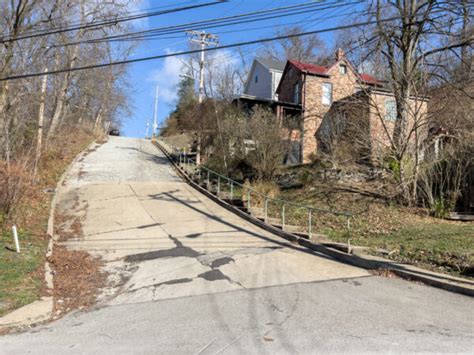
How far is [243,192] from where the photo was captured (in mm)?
17359

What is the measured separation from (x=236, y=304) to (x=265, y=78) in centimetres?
Result: 3795

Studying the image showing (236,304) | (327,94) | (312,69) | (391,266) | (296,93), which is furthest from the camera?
(296,93)

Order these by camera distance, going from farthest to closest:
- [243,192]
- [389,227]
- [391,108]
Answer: [391,108] < [243,192] < [389,227]

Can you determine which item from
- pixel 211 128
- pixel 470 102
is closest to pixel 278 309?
pixel 470 102

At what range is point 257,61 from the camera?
44.0 meters

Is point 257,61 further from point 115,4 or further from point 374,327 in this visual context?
point 374,327

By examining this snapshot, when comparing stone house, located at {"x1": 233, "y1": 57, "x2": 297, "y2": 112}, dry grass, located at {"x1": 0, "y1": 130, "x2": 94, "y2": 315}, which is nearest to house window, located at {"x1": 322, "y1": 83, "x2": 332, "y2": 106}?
stone house, located at {"x1": 233, "y1": 57, "x2": 297, "y2": 112}

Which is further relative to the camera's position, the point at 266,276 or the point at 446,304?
the point at 266,276

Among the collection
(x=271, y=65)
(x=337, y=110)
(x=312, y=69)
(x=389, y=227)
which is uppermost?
(x=271, y=65)

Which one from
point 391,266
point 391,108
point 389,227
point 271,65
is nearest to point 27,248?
point 391,266

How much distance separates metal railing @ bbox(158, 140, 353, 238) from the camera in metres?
12.1

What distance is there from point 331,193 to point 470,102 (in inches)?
229

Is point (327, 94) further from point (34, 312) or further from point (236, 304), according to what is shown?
point (34, 312)

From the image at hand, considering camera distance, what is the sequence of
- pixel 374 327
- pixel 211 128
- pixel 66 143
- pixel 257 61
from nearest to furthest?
pixel 374 327
pixel 211 128
pixel 66 143
pixel 257 61
